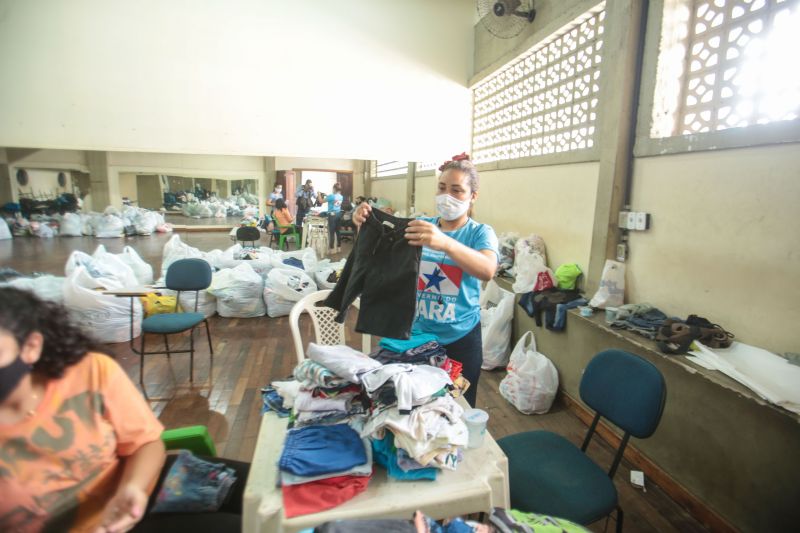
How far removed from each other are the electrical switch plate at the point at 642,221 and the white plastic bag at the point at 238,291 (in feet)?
12.0

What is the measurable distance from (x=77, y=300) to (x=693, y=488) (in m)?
4.36

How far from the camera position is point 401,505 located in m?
Answer: 0.93

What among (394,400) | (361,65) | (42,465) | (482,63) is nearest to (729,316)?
(394,400)

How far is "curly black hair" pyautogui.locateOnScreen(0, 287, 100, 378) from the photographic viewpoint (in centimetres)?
85

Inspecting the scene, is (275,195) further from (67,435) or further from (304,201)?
(67,435)

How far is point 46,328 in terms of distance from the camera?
92cm

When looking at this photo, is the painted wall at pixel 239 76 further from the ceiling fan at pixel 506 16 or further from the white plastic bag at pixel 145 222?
the white plastic bag at pixel 145 222

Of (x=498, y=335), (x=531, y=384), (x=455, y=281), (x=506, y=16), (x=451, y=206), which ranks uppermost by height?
(x=506, y=16)

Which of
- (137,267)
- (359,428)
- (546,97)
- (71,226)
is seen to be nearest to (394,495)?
(359,428)

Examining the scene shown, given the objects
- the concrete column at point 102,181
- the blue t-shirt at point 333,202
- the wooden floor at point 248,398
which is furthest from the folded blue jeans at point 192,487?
the blue t-shirt at point 333,202

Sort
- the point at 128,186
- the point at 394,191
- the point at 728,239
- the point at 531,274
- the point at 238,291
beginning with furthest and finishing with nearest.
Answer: the point at 394,191 < the point at 128,186 < the point at 238,291 < the point at 531,274 < the point at 728,239

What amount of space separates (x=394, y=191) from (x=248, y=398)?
609 centimetres

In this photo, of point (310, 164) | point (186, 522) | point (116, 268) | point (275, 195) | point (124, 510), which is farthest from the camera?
point (310, 164)

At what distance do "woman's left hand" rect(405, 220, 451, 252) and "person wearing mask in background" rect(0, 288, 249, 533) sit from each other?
0.92m
